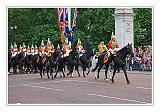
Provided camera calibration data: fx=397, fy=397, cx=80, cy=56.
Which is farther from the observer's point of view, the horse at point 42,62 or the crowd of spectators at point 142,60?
the crowd of spectators at point 142,60

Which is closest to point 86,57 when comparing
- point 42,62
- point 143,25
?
point 42,62

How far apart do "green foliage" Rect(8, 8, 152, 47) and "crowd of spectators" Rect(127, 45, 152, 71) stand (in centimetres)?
544

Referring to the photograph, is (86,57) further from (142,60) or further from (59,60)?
(142,60)

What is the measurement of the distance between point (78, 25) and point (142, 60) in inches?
465

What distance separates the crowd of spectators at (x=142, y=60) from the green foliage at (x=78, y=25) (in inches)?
214

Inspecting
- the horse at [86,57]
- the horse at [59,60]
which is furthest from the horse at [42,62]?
the horse at [86,57]

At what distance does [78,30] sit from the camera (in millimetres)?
34688

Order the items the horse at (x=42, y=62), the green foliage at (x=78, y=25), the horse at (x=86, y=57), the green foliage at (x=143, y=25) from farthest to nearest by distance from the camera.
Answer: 1. the green foliage at (x=143, y=25)
2. the green foliage at (x=78, y=25)
3. the horse at (x=86, y=57)
4. the horse at (x=42, y=62)

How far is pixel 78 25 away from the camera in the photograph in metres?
35.5

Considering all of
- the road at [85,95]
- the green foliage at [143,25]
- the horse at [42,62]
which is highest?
the green foliage at [143,25]

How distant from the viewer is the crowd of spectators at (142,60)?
2403 centimetres

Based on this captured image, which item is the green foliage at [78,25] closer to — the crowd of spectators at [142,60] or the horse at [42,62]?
the crowd of spectators at [142,60]

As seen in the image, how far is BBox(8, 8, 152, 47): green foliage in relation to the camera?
3234 cm
